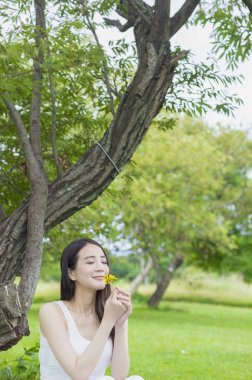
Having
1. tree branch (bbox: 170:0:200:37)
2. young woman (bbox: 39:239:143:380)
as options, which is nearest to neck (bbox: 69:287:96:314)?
young woman (bbox: 39:239:143:380)

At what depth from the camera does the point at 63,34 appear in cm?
717

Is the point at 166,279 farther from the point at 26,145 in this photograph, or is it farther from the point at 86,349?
the point at 86,349

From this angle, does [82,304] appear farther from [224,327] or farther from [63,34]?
[224,327]

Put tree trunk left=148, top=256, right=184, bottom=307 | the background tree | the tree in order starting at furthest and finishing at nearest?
tree trunk left=148, top=256, right=184, bottom=307
the background tree
the tree

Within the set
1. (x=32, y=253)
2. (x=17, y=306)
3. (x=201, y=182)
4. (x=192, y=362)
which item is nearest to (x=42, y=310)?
(x=17, y=306)

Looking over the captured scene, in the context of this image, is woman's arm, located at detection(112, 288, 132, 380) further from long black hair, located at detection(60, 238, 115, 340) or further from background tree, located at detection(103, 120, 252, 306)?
background tree, located at detection(103, 120, 252, 306)

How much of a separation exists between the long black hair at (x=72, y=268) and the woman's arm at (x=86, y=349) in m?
0.24

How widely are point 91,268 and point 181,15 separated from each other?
3.71m

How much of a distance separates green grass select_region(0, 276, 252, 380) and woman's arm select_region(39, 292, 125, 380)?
24.2 feet

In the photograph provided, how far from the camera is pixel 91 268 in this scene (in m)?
4.21

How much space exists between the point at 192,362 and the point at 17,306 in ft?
26.4

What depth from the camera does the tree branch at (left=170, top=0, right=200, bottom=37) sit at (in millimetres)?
7211

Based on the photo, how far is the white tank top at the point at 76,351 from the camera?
416 centimetres

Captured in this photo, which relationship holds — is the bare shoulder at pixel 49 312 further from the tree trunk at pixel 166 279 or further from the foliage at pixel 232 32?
the tree trunk at pixel 166 279
